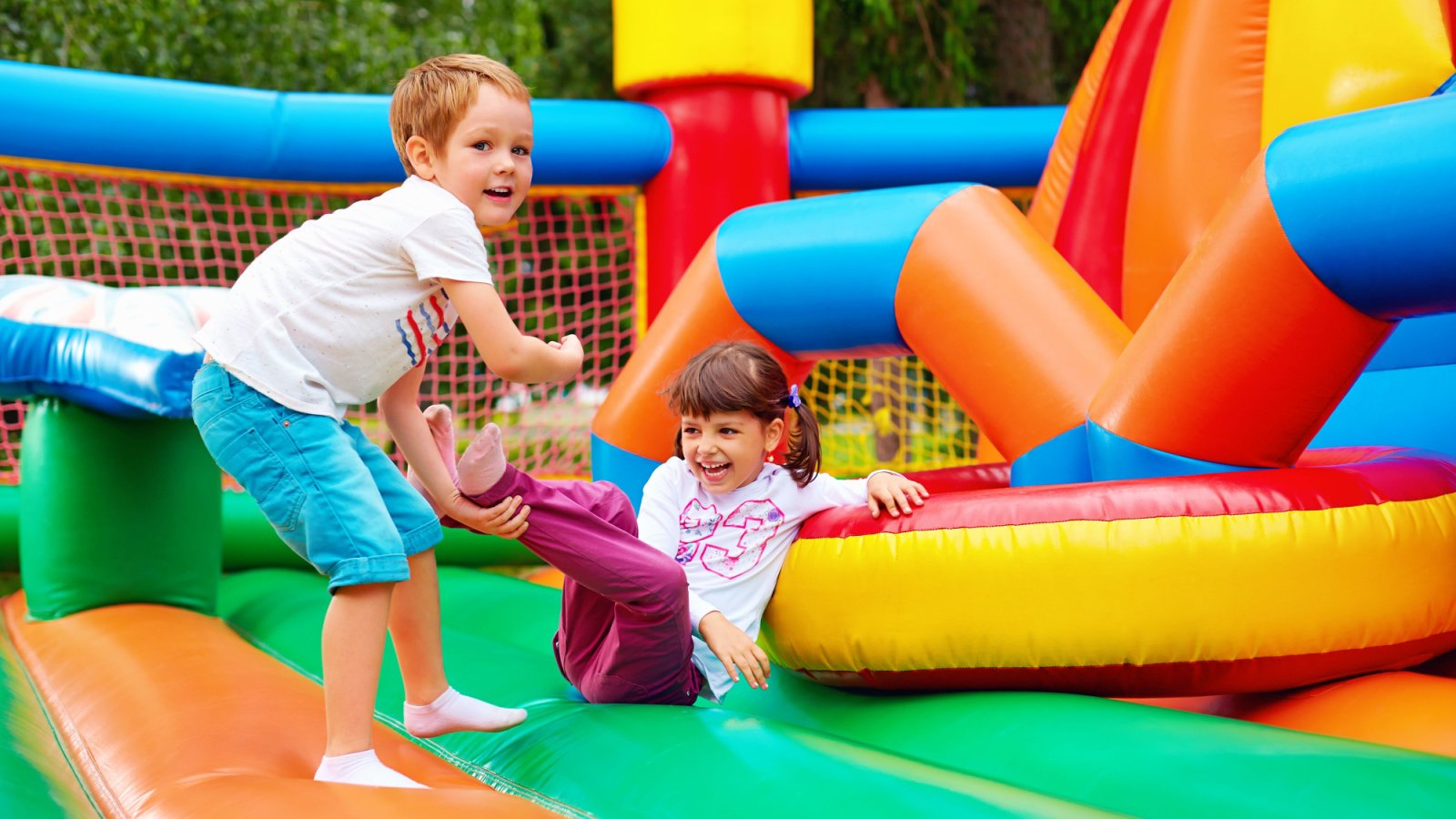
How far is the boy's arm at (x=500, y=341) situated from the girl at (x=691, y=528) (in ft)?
0.44

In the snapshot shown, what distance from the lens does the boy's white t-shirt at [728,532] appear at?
2023mm

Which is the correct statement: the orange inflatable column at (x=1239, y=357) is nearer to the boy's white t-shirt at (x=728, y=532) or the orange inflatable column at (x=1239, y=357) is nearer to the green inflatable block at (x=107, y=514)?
the boy's white t-shirt at (x=728, y=532)

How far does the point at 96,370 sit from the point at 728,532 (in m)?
1.45

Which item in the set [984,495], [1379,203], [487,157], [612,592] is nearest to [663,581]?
[612,592]

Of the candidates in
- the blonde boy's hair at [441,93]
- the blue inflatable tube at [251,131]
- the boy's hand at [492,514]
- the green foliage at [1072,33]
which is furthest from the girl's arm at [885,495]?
the green foliage at [1072,33]

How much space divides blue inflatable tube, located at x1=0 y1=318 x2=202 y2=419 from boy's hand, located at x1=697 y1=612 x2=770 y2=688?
50.0 inches

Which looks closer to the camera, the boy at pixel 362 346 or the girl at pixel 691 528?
the boy at pixel 362 346

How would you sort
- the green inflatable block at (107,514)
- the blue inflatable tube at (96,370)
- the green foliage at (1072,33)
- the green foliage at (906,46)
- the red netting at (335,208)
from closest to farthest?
the blue inflatable tube at (96,370) < the green inflatable block at (107,514) < the red netting at (335,208) < the green foliage at (906,46) < the green foliage at (1072,33)

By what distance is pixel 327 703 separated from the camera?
160 centimetres

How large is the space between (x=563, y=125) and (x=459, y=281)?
2000 mm

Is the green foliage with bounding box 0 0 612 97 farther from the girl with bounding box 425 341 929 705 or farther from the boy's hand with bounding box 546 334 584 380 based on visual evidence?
the boy's hand with bounding box 546 334 584 380

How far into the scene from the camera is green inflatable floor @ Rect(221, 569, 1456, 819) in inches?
51.2

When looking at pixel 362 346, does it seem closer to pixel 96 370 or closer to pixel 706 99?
pixel 96 370

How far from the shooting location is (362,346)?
1.66 m
